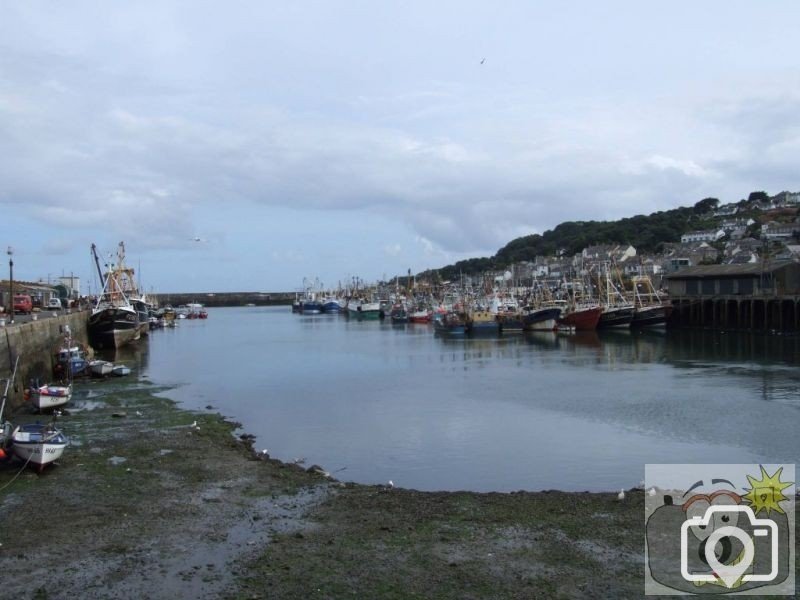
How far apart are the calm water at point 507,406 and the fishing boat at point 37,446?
17.8 ft

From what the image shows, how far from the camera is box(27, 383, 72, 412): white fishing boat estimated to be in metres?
23.1

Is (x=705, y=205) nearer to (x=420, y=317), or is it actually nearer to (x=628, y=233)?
(x=628, y=233)

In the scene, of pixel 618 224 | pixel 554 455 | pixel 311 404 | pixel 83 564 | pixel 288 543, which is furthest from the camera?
pixel 618 224

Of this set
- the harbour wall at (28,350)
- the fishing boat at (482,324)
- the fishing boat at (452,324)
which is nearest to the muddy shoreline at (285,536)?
the harbour wall at (28,350)

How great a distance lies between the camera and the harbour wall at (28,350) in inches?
990

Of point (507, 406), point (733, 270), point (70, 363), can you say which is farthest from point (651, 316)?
point (70, 363)

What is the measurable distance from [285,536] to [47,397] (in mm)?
14940

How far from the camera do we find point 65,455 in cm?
1691

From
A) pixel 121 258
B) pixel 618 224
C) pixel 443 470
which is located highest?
pixel 618 224

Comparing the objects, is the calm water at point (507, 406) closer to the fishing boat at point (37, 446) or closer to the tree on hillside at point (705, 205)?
the fishing boat at point (37, 446)

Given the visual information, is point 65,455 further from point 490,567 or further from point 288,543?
point 490,567

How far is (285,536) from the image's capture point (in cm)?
1144

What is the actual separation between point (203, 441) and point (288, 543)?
346 inches

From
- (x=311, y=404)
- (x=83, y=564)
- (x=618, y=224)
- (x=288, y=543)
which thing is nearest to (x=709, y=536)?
(x=288, y=543)
